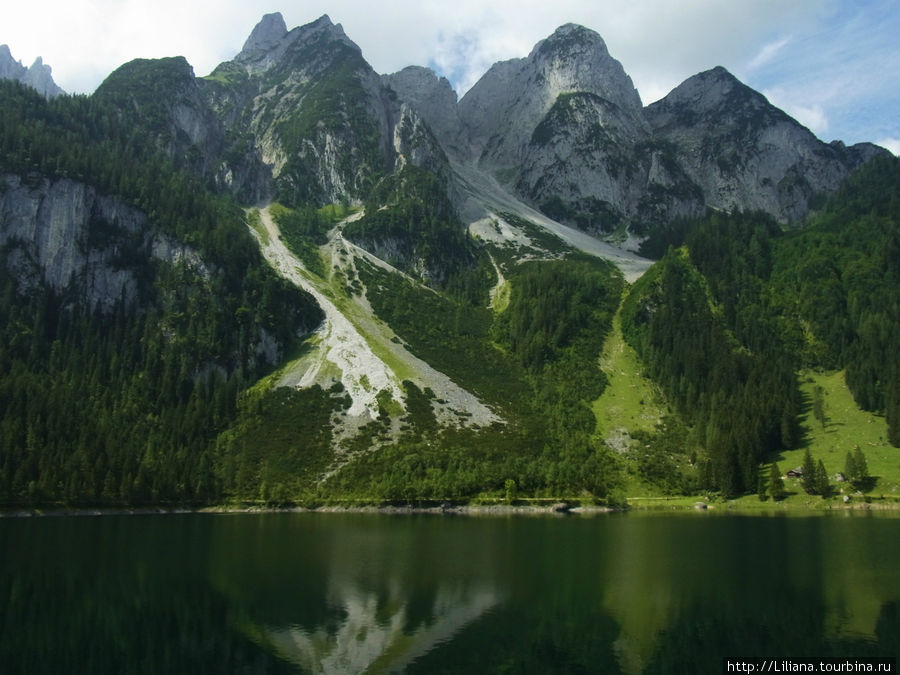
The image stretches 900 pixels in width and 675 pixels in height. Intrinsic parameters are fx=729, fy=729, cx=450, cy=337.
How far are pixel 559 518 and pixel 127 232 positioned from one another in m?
142

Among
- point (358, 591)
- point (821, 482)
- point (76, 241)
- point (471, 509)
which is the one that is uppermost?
point (76, 241)

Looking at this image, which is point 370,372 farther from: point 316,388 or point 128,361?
point 128,361

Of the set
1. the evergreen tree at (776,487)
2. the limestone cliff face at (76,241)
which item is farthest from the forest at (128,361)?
the evergreen tree at (776,487)

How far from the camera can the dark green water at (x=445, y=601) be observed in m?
34.0

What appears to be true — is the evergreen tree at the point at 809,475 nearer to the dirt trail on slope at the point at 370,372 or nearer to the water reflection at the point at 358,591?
the dirt trail on slope at the point at 370,372

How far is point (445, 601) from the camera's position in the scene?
46281 mm

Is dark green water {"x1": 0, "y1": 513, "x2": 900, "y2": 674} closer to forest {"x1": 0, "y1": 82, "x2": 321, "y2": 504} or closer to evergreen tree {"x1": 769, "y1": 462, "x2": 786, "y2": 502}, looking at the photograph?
evergreen tree {"x1": 769, "y1": 462, "x2": 786, "y2": 502}

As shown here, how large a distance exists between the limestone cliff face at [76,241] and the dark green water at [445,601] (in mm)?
114874

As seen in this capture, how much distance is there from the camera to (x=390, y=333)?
193 m

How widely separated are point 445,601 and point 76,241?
17312 centimetres

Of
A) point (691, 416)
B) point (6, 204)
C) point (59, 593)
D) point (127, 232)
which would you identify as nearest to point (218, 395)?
point (127, 232)

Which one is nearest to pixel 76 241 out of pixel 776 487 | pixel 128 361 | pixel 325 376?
pixel 128 361

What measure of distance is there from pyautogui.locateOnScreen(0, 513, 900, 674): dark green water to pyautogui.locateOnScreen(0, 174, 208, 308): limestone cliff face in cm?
11487

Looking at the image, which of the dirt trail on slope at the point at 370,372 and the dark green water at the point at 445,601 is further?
the dirt trail on slope at the point at 370,372
